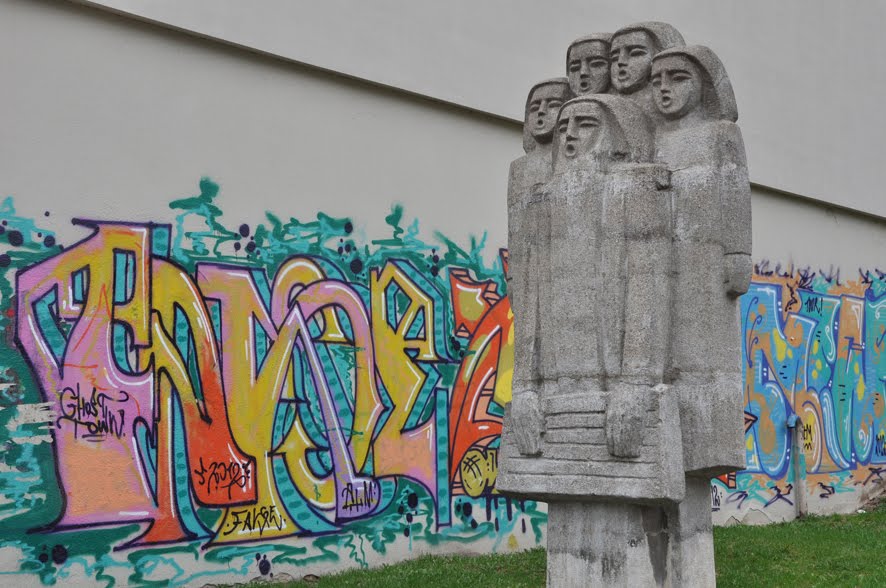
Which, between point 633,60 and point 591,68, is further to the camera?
point 591,68

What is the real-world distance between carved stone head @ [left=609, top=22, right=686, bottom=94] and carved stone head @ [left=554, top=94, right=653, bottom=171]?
0.95 ft

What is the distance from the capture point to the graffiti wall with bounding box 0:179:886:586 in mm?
7277

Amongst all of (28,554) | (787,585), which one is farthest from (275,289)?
(787,585)

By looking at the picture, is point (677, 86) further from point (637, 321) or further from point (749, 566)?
point (749, 566)

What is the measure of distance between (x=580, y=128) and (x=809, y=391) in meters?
9.25

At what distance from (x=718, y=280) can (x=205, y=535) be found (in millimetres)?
4611

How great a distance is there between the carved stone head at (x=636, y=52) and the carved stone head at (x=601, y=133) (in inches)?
11.3

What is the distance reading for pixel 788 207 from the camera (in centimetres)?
1377

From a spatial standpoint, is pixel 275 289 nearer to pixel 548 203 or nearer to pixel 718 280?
pixel 548 203

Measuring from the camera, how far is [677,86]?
605 centimetres
